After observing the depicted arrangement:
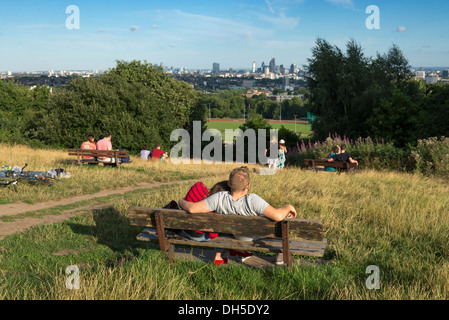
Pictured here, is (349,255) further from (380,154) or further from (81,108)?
(81,108)

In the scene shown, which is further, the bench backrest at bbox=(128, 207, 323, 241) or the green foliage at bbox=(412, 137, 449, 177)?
the green foliage at bbox=(412, 137, 449, 177)

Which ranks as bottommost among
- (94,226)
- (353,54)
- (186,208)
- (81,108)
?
(94,226)

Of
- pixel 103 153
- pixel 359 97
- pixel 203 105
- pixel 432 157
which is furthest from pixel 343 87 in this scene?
pixel 103 153

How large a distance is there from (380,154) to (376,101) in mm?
17895

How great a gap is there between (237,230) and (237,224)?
0.07m

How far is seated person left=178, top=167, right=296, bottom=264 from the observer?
447cm

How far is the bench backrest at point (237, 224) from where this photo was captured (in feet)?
13.8

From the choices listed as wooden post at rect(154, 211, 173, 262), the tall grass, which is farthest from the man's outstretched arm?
the tall grass

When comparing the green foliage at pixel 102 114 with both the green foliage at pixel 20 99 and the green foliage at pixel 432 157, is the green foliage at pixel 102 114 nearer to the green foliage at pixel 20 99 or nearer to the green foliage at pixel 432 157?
the green foliage at pixel 432 157

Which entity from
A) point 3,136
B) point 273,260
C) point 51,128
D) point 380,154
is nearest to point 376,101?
point 380,154

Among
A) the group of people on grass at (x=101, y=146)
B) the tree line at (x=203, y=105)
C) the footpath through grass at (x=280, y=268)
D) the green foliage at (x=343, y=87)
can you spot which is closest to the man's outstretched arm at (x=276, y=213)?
the footpath through grass at (x=280, y=268)

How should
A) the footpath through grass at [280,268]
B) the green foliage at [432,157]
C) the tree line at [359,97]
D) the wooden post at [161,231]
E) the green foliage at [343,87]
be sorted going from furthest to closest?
the green foliage at [343,87] → the tree line at [359,97] → the green foliage at [432,157] → the wooden post at [161,231] → the footpath through grass at [280,268]

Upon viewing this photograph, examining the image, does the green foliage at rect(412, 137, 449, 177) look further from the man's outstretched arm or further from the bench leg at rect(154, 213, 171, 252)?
the bench leg at rect(154, 213, 171, 252)
